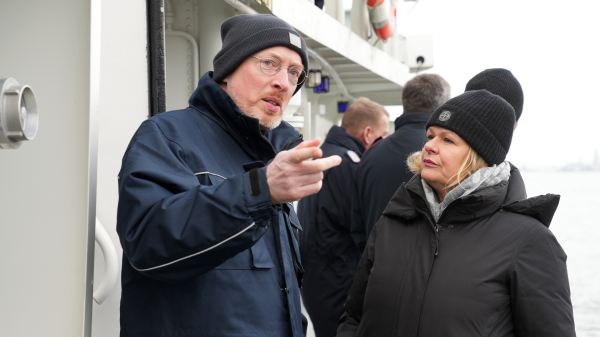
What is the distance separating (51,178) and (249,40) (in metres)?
0.72

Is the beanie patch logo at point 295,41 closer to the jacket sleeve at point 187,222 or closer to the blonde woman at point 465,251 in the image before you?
the blonde woman at point 465,251

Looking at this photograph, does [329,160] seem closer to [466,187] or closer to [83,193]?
[83,193]

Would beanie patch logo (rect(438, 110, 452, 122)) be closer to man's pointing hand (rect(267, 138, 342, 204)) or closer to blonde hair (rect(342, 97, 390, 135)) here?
man's pointing hand (rect(267, 138, 342, 204))

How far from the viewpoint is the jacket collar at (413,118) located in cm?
321

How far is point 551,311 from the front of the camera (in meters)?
1.79

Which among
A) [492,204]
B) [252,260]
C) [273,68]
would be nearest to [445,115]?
[492,204]

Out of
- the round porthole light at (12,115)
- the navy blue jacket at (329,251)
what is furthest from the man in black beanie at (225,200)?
the navy blue jacket at (329,251)

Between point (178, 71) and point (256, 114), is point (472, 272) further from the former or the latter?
point (178, 71)

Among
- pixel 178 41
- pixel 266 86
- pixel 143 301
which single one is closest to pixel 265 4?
pixel 178 41

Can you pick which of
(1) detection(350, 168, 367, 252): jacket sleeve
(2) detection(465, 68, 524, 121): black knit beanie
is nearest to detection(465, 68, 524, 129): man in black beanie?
(2) detection(465, 68, 524, 121): black knit beanie

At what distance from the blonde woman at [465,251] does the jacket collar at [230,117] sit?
58 centimetres

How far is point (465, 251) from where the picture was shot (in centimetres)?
193

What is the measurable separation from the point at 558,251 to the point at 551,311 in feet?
0.62

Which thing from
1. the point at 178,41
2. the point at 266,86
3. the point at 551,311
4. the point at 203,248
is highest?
the point at 178,41
